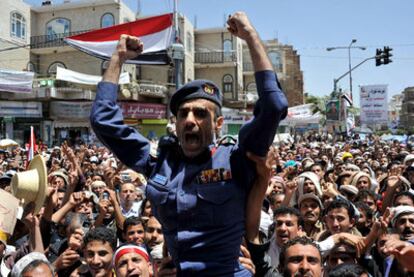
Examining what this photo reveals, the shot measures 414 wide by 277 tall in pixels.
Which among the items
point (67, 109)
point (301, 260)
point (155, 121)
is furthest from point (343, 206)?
point (155, 121)

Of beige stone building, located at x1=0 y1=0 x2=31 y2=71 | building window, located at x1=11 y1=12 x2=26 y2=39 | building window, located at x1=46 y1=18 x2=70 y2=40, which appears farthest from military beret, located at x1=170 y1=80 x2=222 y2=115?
building window, located at x1=46 y1=18 x2=70 y2=40

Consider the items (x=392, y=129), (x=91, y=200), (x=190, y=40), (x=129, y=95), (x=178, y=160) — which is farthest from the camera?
(x=392, y=129)

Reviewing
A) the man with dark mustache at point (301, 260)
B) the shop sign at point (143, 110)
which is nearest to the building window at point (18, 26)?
the shop sign at point (143, 110)

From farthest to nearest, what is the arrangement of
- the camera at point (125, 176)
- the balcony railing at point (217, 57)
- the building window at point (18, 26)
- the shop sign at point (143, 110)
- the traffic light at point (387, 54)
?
the balcony railing at point (217, 57)
the building window at point (18, 26)
the shop sign at point (143, 110)
the traffic light at point (387, 54)
the camera at point (125, 176)

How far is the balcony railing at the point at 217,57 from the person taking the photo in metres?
36.6

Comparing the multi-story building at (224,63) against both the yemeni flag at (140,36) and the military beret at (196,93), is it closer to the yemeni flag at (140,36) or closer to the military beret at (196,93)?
the yemeni flag at (140,36)

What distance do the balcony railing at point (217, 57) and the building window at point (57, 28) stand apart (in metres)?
10.7

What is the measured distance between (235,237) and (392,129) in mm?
53454

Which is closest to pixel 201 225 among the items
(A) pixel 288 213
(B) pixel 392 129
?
(A) pixel 288 213

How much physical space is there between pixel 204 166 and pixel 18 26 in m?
30.4

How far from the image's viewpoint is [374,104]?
3186 cm

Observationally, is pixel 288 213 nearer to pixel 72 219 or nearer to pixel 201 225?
pixel 72 219

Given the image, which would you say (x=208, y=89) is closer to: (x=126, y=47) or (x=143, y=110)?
(x=126, y=47)

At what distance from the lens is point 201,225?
1.67 metres
